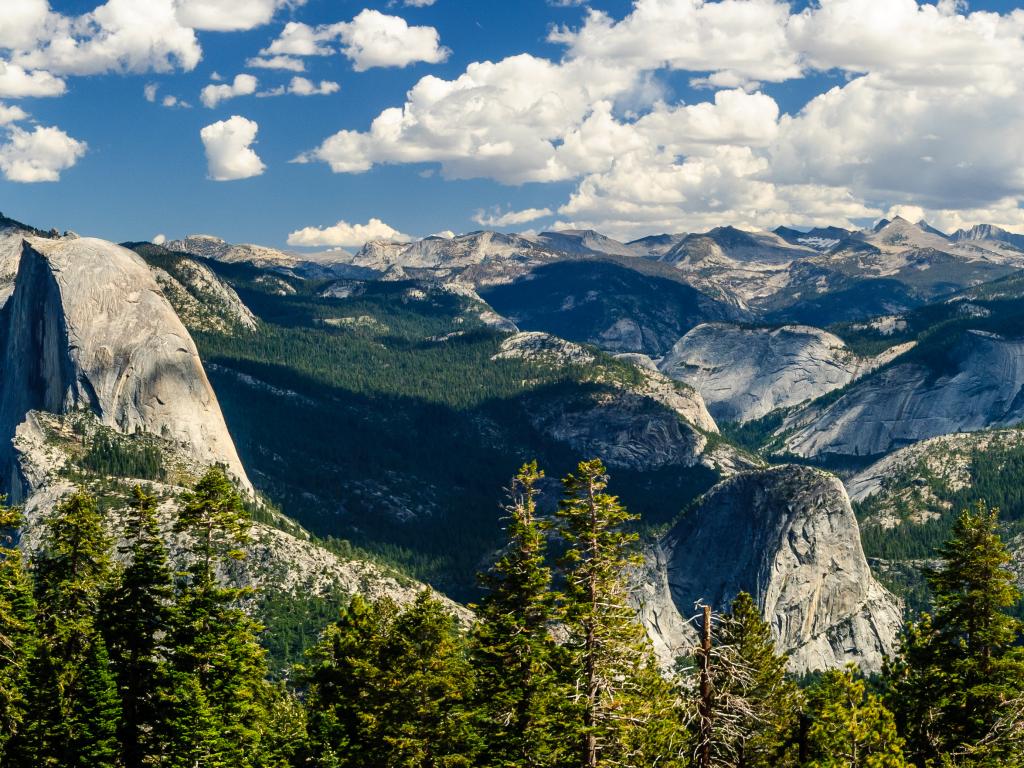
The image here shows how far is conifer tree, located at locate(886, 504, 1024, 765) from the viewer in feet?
165

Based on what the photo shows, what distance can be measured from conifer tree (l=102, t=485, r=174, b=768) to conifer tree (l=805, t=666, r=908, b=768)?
34050mm

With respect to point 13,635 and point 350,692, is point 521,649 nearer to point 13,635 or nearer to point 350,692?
point 350,692

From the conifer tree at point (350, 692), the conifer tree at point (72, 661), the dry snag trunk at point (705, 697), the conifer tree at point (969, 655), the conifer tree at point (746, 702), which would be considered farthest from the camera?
the conifer tree at point (350, 692)

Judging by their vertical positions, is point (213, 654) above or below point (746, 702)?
below

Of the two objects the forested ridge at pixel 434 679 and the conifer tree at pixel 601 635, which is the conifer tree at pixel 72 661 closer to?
the forested ridge at pixel 434 679

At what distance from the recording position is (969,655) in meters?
51.9

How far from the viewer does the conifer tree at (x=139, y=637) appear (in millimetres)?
54469

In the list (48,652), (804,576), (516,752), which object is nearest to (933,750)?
(516,752)

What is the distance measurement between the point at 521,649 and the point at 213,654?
16.3 m

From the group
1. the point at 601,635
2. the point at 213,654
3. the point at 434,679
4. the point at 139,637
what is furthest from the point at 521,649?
the point at 139,637

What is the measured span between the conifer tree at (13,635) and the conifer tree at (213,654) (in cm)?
747

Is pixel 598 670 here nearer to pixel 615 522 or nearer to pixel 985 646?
pixel 615 522

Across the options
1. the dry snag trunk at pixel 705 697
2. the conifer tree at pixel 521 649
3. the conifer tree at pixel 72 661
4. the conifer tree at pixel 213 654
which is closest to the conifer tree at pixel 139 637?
the conifer tree at pixel 72 661

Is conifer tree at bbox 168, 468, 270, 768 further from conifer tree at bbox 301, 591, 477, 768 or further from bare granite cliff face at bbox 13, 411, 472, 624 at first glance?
bare granite cliff face at bbox 13, 411, 472, 624
